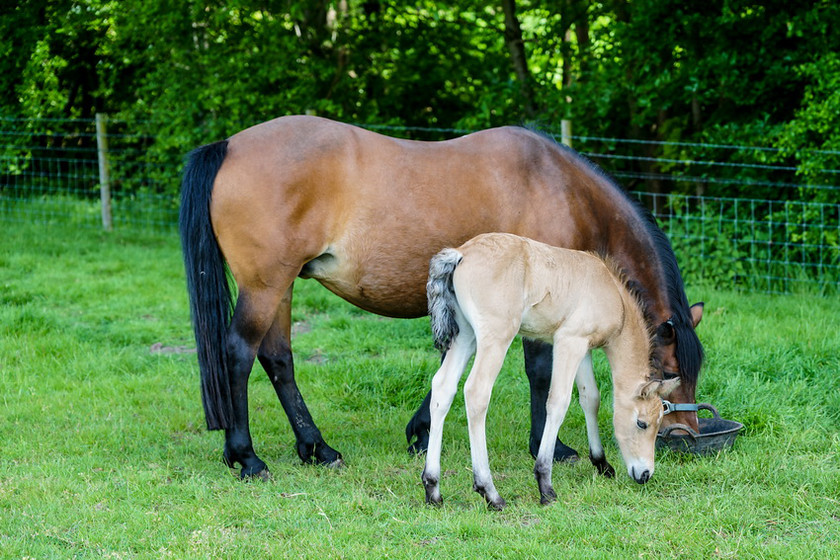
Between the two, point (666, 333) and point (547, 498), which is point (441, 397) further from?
point (666, 333)

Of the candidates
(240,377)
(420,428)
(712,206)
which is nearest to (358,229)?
(240,377)

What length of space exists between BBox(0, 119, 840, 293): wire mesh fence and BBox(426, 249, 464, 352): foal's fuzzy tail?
14.7 feet

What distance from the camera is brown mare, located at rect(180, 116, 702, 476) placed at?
4742 millimetres

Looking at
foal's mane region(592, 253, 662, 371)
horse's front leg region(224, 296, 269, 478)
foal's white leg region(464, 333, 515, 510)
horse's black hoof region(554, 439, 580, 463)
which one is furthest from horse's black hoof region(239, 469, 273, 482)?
foal's mane region(592, 253, 662, 371)

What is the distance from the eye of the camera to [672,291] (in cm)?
482

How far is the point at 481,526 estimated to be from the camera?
12.8ft

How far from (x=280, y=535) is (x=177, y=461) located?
1.22 metres

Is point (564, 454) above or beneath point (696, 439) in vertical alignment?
beneath

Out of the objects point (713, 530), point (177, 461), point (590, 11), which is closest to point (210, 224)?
point (177, 461)

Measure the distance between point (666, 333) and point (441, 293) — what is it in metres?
1.30

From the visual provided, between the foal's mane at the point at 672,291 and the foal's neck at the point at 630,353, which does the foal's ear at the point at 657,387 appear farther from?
the foal's mane at the point at 672,291

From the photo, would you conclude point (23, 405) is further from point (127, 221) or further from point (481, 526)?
point (127, 221)

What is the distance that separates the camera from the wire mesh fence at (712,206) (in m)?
8.45

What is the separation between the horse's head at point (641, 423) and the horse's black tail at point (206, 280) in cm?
206
